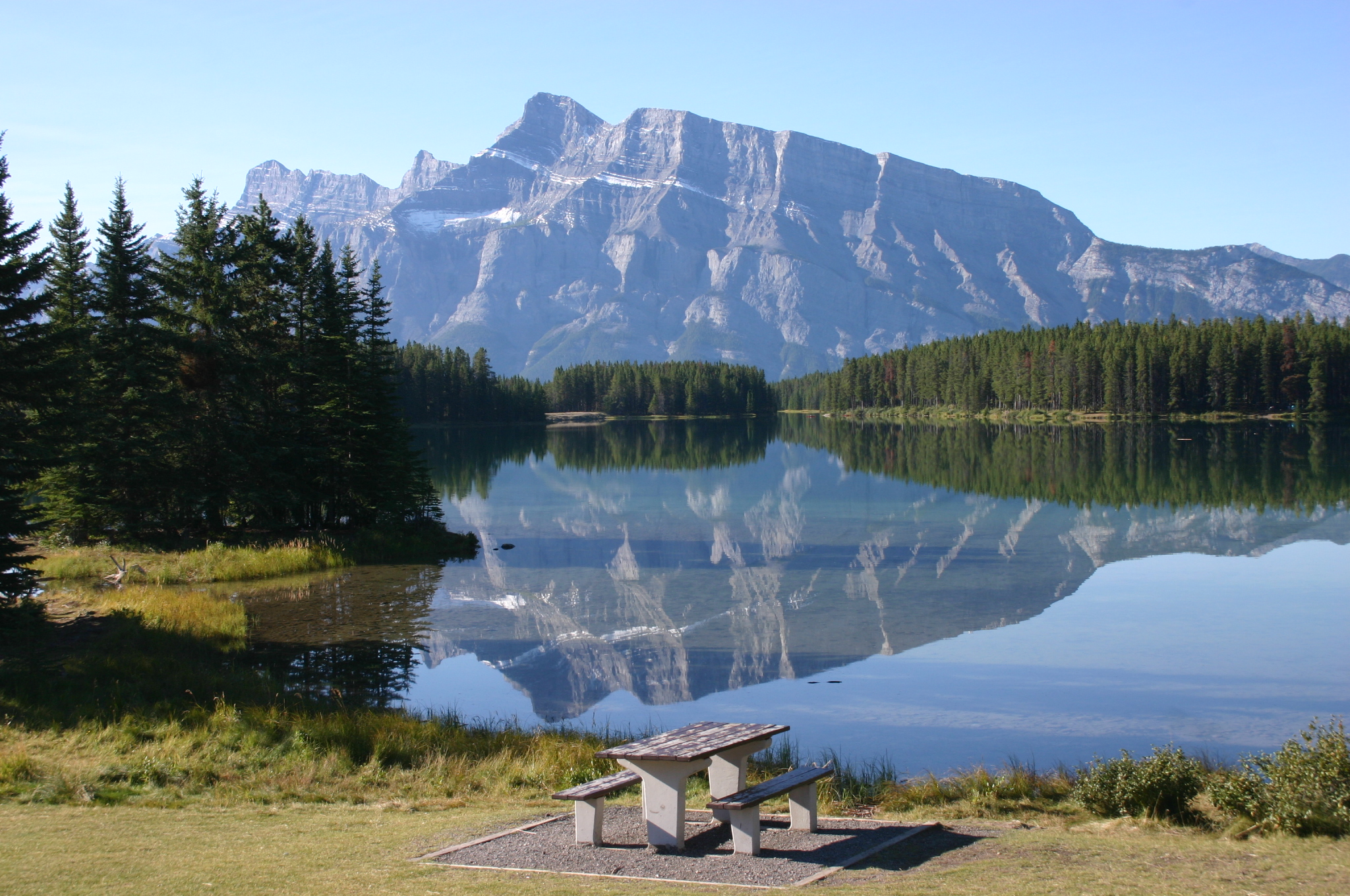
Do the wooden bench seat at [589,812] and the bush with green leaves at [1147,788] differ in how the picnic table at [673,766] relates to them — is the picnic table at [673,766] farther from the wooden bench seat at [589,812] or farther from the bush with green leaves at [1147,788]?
the bush with green leaves at [1147,788]

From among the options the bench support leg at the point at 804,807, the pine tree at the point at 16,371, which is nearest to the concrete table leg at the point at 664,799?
the bench support leg at the point at 804,807

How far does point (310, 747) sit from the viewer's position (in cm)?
1291

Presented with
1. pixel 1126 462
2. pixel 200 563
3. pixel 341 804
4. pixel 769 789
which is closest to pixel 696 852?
pixel 769 789

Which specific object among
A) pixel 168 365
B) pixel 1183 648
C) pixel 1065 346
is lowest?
pixel 1183 648

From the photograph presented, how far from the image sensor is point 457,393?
15950 cm

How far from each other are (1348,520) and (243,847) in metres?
43.8

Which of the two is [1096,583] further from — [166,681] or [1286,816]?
[166,681]

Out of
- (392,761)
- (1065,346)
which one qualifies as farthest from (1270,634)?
(1065,346)

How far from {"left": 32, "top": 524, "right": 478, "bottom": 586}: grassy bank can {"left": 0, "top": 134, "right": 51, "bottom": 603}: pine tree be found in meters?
8.39

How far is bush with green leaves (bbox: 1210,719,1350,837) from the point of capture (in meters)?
8.48

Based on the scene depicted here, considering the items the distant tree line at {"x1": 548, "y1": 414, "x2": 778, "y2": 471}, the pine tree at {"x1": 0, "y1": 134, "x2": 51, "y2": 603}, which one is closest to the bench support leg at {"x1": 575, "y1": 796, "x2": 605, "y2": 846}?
the pine tree at {"x1": 0, "y1": 134, "x2": 51, "y2": 603}

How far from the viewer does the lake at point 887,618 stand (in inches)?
642

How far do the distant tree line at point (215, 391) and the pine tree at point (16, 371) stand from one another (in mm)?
5503

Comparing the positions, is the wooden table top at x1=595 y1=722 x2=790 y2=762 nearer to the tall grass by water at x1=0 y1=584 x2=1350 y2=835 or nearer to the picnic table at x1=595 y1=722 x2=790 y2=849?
the picnic table at x1=595 y1=722 x2=790 y2=849
